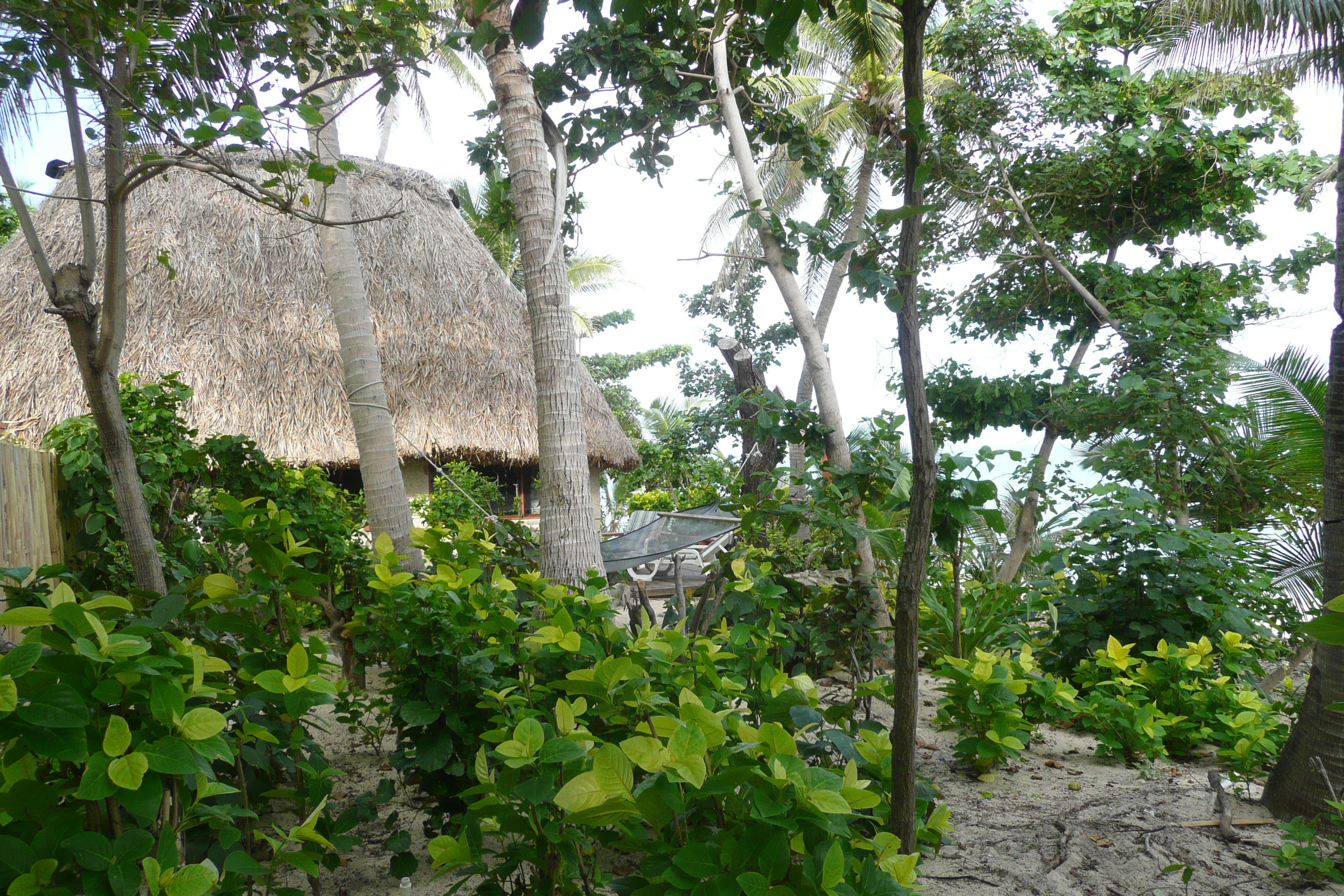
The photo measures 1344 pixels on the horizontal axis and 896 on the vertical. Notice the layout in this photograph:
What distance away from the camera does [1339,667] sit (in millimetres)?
1845

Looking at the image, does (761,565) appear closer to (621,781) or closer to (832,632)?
(832,632)

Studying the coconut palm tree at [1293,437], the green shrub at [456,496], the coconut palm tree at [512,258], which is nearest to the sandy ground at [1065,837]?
the coconut palm tree at [1293,437]

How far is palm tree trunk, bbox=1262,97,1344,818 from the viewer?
1.84 meters

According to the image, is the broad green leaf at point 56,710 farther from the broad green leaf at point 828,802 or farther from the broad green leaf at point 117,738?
the broad green leaf at point 828,802

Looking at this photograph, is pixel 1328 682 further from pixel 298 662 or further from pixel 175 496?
pixel 175 496

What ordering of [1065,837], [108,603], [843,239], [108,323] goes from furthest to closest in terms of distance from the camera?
[843,239]
[1065,837]
[108,323]
[108,603]

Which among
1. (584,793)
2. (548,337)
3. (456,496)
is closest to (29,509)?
(548,337)

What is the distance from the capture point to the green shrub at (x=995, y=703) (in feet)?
7.04

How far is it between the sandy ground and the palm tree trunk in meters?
0.10

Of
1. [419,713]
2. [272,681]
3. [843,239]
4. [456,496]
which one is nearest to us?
[272,681]

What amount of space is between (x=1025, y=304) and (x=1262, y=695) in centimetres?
496

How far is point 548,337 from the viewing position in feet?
10.0

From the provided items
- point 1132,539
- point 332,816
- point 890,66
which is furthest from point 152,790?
point 890,66

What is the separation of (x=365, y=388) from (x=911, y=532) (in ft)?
8.30
